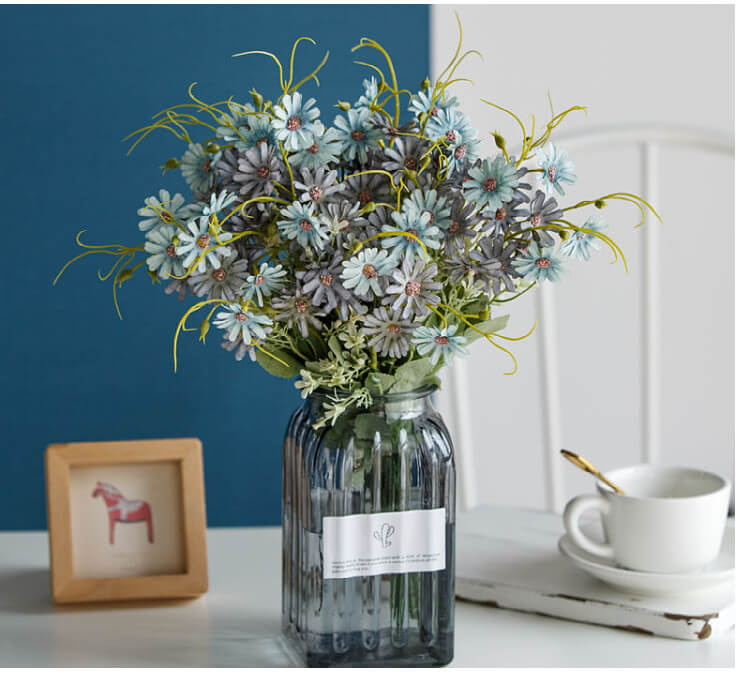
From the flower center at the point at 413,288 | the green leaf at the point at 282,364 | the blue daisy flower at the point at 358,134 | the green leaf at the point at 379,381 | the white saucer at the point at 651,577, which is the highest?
the blue daisy flower at the point at 358,134

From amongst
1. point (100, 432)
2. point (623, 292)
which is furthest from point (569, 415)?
point (100, 432)

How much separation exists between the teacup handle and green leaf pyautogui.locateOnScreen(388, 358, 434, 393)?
0.80 ft

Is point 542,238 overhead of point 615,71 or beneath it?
beneath

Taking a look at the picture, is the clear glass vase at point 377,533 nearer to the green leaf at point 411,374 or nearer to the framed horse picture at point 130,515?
the green leaf at point 411,374

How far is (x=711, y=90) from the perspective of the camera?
1.61m

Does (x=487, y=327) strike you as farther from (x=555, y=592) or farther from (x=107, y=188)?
(x=107, y=188)

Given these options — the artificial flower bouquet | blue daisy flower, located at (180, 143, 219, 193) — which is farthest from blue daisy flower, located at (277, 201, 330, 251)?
blue daisy flower, located at (180, 143, 219, 193)

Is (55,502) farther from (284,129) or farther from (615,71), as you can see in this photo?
(615,71)

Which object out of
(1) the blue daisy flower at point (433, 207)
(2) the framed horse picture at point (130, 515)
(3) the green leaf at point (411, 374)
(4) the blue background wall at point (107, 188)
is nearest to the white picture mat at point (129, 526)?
(2) the framed horse picture at point (130, 515)

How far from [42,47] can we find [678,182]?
1114 mm

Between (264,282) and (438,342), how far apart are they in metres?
0.14

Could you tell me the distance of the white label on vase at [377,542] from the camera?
0.72m

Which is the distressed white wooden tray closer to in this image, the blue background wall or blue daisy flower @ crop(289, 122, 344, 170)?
blue daisy flower @ crop(289, 122, 344, 170)
